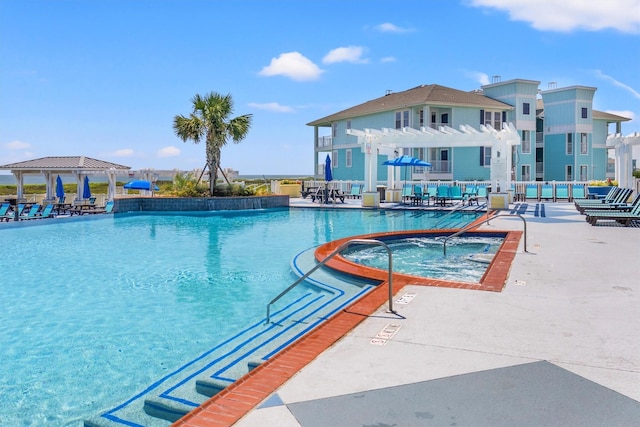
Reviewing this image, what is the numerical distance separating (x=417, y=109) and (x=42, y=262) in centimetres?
2721

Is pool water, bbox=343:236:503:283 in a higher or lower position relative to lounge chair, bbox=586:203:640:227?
lower

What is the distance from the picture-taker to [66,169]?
26.2 m

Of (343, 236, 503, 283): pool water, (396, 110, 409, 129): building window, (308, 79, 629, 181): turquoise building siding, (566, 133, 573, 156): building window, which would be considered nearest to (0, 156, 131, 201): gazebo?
(308, 79, 629, 181): turquoise building siding

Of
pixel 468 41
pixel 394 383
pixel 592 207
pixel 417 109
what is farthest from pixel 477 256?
pixel 417 109

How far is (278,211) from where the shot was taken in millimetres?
22406

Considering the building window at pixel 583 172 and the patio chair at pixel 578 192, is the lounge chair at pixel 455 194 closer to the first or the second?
the patio chair at pixel 578 192

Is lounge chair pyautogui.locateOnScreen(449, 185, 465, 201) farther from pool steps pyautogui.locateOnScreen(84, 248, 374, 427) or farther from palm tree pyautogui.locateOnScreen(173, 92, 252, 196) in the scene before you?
pool steps pyautogui.locateOnScreen(84, 248, 374, 427)

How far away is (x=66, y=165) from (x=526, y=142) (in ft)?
98.8

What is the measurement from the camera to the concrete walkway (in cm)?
276

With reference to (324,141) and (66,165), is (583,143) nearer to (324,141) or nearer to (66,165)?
(324,141)

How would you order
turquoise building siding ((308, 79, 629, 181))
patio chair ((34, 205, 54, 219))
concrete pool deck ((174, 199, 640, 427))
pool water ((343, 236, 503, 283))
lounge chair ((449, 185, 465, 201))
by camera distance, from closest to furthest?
concrete pool deck ((174, 199, 640, 427)), pool water ((343, 236, 503, 283)), patio chair ((34, 205, 54, 219)), lounge chair ((449, 185, 465, 201)), turquoise building siding ((308, 79, 629, 181))

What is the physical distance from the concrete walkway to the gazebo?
23.7 m

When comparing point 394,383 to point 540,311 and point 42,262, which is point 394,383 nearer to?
point 540,311

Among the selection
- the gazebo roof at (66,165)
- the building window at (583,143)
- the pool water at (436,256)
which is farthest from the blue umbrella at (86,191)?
the building window at (583,143)
